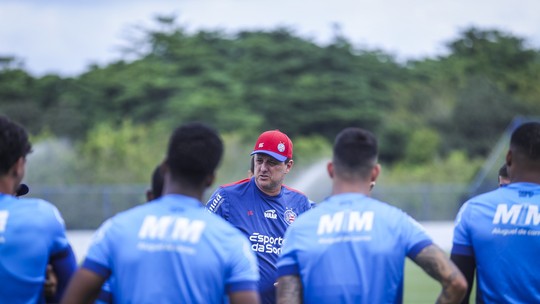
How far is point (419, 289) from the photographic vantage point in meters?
15.3

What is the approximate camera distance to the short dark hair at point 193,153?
4430mm

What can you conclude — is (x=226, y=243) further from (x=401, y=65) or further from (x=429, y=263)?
(x=401, y=65)

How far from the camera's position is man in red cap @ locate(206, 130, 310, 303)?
7.22 m

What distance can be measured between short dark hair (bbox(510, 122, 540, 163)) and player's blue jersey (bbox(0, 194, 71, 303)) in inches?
107

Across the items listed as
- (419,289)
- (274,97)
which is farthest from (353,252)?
(274,97)

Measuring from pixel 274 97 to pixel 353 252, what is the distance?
44788 millimetres

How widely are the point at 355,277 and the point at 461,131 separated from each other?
48069 millimetres

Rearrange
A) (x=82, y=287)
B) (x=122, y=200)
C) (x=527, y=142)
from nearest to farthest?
(x=82, y=287)
(x=527, y=142)
(x=122, y=200)

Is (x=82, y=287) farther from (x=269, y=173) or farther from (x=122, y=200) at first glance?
(x=122, y=200)

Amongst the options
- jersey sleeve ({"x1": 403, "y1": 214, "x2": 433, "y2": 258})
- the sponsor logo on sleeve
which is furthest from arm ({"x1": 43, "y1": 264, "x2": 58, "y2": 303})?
the sponsor logo on sleeve

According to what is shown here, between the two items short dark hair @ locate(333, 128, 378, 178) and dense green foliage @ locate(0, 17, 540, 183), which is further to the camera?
dense green foliage @ locate(0, 17, 540, 183)

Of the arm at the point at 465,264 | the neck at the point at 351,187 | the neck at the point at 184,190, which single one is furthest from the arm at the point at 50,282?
the arm at the point at 465,264

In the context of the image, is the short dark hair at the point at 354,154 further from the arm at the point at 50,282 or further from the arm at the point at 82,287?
the arm at the point at 50,282

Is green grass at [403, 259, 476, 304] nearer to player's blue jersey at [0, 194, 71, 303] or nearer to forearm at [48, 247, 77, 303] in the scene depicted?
forearm at [48, 247, 77, 303]
